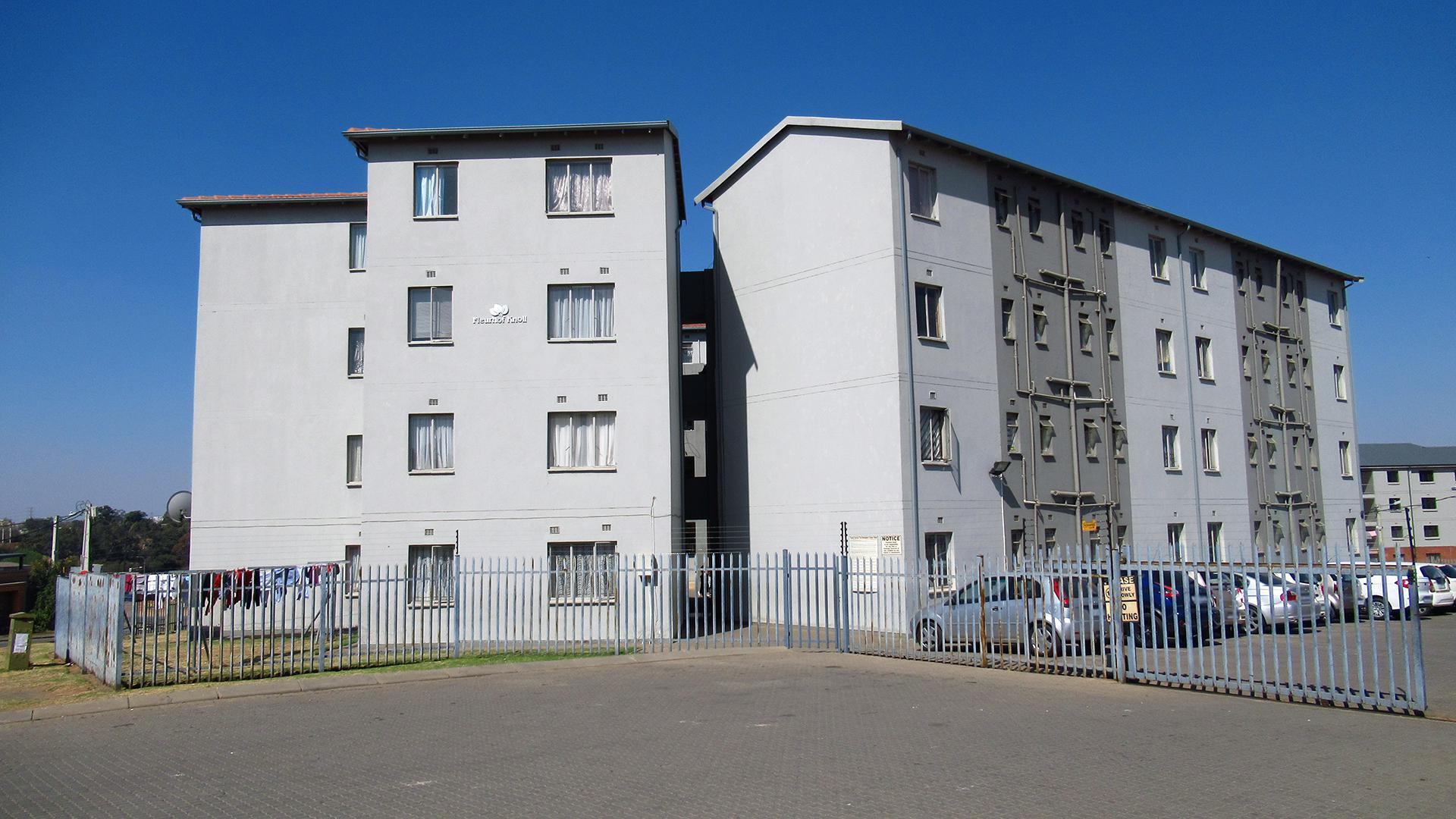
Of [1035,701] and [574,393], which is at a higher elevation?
[574,393]

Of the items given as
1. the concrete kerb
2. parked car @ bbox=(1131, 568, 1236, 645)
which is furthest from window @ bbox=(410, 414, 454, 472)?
parked car @ bbox=(1131, 568, 1236, 645)

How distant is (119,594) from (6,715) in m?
2.22

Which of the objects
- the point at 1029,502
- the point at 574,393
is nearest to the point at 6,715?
the point at 574,393

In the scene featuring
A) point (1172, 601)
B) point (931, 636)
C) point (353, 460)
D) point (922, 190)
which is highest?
point (922, 190)

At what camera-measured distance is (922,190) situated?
26188 mm

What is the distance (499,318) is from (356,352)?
5997 millimetres

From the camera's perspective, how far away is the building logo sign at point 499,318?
2447 cm

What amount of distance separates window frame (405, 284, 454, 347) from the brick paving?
11016 millimetres

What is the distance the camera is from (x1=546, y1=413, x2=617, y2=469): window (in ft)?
79.6

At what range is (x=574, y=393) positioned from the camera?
24312 mm

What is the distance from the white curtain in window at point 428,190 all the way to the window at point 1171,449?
22876mm

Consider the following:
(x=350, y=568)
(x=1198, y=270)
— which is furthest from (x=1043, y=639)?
(x=1198, y=270)

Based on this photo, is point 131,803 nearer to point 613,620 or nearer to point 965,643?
point 965,643

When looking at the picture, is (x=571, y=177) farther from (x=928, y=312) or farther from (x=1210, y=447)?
(x=1210, y=447)
